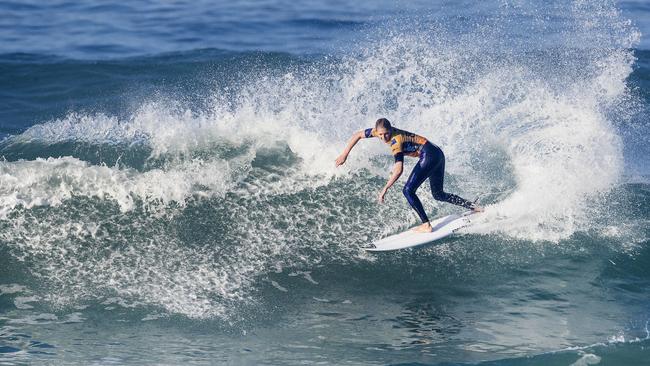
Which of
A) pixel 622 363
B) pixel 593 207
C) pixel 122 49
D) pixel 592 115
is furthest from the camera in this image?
pixel 122 49

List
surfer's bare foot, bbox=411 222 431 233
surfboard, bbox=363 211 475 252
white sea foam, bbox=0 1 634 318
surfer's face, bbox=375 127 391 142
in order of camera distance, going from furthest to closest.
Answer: surfer's bare foot, bbox=411 222 431 233 → surfboard, bbox=363 211 475 252 → white sea foam, bbox=0 1 634 318 → surfer's face, bbox=375 127 391 142

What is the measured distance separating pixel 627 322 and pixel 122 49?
18.1 metres

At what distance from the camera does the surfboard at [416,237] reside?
487 inches

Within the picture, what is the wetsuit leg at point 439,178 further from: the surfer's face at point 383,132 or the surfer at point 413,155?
the surfer's face at point 383,132

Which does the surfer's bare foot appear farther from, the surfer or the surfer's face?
the surfer's face

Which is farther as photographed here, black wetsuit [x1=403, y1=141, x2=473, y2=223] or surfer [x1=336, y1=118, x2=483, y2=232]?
black wetsuit [x1=403, y1=141, x2=473, y2=223]

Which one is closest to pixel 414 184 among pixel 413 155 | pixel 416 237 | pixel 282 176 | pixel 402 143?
pixel 413 155

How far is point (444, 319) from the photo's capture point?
10.7 meters

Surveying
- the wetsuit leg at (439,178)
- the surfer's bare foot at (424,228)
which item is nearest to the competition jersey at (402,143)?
the wetsuit leg at (439,178)

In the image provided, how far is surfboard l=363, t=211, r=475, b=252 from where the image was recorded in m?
12.4

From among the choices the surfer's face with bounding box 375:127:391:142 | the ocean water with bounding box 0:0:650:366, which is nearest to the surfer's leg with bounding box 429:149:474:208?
the ocean water with bounding box 0:0:650:366

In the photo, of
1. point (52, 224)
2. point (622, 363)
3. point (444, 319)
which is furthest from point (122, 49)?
point (622, 363)

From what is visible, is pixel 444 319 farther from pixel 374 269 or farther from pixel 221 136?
pixel 221 136

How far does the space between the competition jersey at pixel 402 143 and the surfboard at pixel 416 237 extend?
126cm
